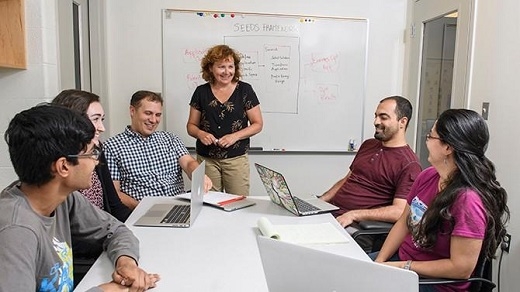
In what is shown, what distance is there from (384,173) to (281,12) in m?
1.74

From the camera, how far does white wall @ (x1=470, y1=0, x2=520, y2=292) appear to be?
87.0 inches

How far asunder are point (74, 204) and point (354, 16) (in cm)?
279

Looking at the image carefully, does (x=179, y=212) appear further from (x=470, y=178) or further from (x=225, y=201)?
(x=470, y=178)

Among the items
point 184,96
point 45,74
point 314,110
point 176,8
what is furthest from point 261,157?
point 45,74

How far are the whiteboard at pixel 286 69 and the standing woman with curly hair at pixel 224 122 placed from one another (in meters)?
0.49

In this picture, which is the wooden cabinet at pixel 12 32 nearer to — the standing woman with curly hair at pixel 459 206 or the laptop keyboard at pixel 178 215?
the laptop keyboard at pixel 178 215

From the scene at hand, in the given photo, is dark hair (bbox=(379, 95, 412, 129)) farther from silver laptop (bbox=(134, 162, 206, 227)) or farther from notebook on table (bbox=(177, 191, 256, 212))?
silver laptop (bbox=(134, 162, 206, 227))

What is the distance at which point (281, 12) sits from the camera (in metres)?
3.30

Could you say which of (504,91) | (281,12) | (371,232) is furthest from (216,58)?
(504,91)

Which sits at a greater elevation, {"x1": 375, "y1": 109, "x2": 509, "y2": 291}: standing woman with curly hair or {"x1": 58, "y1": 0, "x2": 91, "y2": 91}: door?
{"x1": 58, "y1": 0, "x2": 91, "y2": 91}: door

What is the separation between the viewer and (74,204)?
53.1 inches

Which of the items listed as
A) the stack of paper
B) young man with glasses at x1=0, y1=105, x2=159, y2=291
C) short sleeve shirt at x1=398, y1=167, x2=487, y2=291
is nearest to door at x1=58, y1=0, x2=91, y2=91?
young man with glasses at x1=0, y1=105, x2=159, y2=291

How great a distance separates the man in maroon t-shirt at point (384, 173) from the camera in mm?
2053

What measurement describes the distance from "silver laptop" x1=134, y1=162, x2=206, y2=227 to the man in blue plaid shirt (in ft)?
1.27
